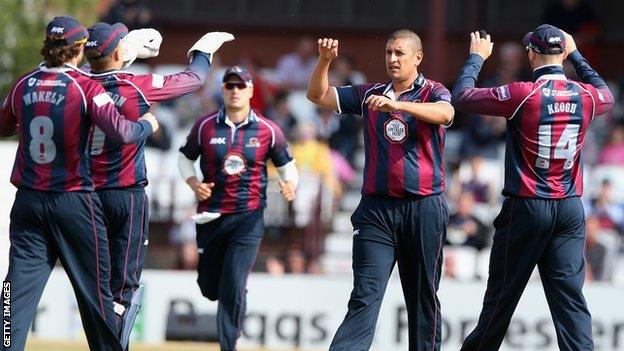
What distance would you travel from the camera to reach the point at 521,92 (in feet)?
29.3

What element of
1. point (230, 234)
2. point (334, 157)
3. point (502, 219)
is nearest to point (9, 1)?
point (334, 157)

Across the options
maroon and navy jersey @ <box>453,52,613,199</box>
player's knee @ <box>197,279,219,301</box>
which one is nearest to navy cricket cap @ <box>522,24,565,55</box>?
maroon and navy jersey @ <box>453,52,613,199</box>

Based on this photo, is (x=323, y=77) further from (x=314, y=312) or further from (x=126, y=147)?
(x=314, y=312)

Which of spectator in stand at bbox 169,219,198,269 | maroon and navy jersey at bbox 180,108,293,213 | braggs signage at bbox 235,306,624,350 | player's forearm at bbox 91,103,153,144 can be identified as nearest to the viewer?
player's forearm at bbox 91,103,153,144

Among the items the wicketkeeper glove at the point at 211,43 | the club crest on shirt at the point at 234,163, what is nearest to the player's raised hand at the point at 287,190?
the club crest on shirt at the point at 234,163

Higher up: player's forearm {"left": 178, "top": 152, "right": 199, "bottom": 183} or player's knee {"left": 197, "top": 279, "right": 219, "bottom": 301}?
player's forearm {"left": 178, "top": 152, "right": 199, "bottom": 183}

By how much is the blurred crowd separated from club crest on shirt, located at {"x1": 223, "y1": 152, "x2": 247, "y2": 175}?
15.6ft

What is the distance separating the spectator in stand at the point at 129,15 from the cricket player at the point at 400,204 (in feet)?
32.4

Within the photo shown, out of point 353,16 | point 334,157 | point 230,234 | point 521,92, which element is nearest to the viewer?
point 521,92

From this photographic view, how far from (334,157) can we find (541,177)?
330 inches

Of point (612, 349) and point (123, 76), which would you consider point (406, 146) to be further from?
point (612, 349)

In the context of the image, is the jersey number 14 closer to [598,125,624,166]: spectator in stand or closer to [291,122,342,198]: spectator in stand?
[291,122,342,198]: spectator in stand

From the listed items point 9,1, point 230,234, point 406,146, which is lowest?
point 230,234

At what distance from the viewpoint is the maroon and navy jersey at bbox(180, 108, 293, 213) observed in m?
10.8
